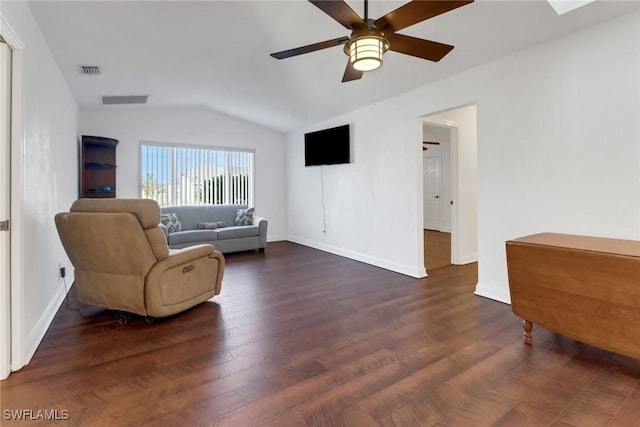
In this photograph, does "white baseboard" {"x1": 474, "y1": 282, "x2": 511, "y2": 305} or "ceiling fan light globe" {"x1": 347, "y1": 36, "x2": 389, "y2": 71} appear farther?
"white baseboard" {"x1": 474, "y1": 282, "x2": 511, "y2": 305}

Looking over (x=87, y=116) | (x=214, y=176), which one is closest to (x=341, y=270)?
(x=214, y=176)

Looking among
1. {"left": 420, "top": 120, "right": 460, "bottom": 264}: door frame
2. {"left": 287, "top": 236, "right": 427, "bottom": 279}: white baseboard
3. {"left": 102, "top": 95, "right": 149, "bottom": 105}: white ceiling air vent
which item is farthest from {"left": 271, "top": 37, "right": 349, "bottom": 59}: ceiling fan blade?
{"left": 102, "top": 95, "right": 149, "bottom": 105}: white ceiling air vent

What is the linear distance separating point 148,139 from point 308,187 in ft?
10.3

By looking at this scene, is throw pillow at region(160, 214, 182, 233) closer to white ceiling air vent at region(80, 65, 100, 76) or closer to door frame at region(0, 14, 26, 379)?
white ceiling air vent at region(80, 65, 100, 76)

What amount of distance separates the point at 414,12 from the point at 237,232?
458cm

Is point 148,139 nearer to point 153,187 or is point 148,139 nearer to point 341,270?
point 153,187

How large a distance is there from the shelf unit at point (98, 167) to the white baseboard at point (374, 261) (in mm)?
3655

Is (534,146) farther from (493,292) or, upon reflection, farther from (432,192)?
(432,192)

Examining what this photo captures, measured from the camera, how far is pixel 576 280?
2.02 metres

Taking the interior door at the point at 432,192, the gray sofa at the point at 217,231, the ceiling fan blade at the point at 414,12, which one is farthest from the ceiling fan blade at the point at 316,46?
the interior door at the point at 432,192

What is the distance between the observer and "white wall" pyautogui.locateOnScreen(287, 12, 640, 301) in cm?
240

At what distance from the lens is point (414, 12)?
173 cm

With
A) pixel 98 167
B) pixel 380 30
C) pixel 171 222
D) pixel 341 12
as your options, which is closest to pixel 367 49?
pixel 380 30

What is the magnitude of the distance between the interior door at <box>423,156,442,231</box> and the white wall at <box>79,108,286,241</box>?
430 cm
